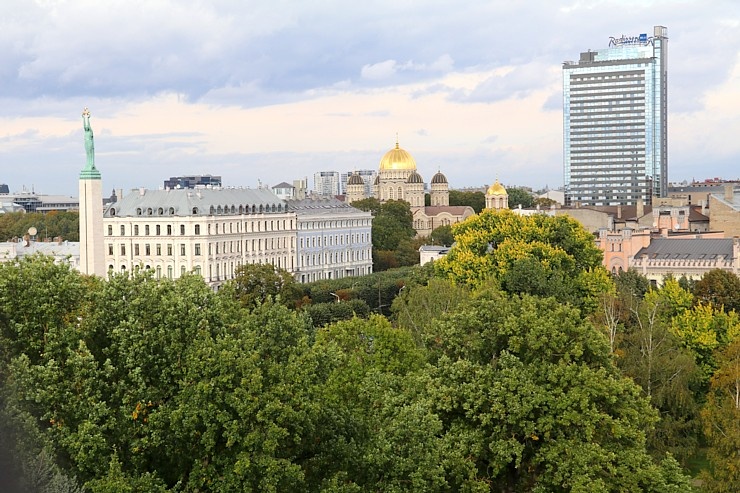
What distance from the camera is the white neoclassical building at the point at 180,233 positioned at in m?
132

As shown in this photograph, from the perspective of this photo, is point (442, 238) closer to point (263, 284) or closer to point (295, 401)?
point (263, 284)

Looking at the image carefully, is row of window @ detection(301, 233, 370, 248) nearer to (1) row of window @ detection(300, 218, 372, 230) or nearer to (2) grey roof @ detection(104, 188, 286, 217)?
(1) row of window @ detection(300, 218, 372, 230)

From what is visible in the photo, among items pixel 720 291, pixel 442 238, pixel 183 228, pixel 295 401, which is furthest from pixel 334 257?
pixel 295 401

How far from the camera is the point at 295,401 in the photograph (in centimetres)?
3366

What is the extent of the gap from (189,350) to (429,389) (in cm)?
902

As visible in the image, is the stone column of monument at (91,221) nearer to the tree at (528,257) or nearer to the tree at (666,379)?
the tree at (528,257)

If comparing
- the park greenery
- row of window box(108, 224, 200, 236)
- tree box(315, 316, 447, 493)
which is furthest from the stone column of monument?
tree box(315, 316, 447, 493)

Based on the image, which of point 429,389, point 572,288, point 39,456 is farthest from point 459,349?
point 572,288

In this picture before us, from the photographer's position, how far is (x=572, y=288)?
81.9m

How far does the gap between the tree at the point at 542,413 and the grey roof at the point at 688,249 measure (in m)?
63.6

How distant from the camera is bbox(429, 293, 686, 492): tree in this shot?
37.8 m

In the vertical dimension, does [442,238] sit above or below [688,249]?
below

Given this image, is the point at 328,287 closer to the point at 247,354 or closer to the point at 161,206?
the point at 161,206

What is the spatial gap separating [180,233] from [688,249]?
181 feet
